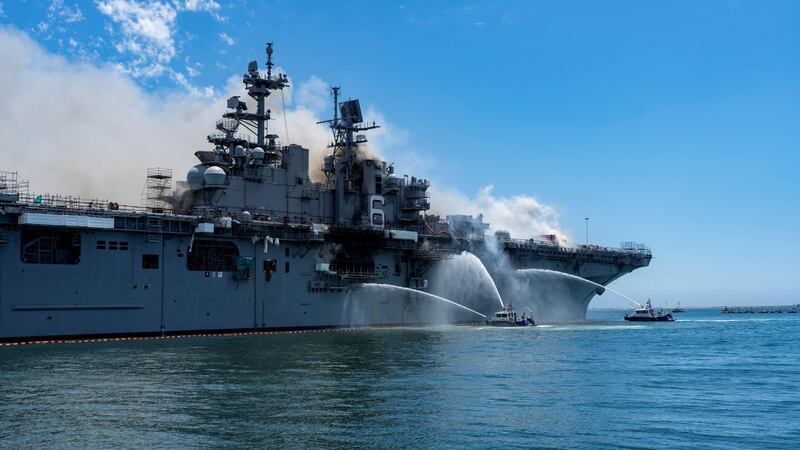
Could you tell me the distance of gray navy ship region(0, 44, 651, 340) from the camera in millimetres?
42719

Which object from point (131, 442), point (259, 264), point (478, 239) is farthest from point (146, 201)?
point (131, 442)

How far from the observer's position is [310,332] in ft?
173

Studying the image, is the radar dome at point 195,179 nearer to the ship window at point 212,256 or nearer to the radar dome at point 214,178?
the radar dome at point 214,178

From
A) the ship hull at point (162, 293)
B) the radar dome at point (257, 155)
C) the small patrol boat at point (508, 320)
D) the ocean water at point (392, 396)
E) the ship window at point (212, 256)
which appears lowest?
the ocean water at point (392, 396)

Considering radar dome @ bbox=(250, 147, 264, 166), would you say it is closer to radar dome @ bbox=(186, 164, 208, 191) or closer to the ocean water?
radar dome @ bbox=(186, 164, 208, 191)

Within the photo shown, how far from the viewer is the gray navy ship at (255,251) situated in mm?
42719

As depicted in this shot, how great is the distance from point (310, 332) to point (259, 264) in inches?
218

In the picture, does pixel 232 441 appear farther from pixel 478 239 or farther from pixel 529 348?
pixel 478 239

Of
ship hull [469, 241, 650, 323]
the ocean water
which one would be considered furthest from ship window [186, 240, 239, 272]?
ship hull [469, 241, 650, 323]

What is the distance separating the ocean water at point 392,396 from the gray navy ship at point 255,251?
3.61 metres

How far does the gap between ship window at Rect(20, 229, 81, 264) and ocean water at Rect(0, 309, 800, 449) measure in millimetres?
4971

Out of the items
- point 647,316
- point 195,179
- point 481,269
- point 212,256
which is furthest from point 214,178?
point 647,316

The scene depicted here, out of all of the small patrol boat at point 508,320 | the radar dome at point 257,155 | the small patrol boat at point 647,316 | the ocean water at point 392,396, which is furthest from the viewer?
the small patrol boat at point 647,316

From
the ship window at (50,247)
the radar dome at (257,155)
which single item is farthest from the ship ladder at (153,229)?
the radar dome at (257,155)
